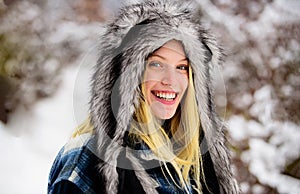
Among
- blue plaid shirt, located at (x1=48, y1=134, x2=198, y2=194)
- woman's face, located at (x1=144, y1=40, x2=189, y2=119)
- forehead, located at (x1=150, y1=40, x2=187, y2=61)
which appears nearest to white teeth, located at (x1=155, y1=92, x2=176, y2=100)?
woman's face, located at (x1=144, y1=40, x2=189, y2=119)

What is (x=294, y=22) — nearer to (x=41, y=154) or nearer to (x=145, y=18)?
(x=145, y=18)

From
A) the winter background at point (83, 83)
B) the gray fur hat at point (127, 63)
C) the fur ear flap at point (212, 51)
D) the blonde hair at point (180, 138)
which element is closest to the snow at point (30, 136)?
the winter background at point (83, 83)

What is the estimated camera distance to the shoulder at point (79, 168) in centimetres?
120

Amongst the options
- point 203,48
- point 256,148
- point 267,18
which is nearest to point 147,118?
point 203,48

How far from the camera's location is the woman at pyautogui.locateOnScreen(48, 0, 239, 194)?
122 centimetres

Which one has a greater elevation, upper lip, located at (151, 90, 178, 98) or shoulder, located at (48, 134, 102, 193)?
upper lip, located at (151, 90, 178, 98)

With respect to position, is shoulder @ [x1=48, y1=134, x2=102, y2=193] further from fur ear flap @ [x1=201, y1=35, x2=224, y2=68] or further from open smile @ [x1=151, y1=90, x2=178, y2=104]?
fur ear flap @ [x1=201, y1=35, x2=224, y2=68]

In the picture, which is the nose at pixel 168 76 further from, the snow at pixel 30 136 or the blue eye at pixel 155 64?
the snow at pixel 30 136

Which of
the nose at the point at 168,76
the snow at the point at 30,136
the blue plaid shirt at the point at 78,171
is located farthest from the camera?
the snow at the point at 30,136

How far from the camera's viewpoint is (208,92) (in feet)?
4.48

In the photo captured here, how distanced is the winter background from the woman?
0.11 metres

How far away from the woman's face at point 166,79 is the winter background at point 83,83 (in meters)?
0.16

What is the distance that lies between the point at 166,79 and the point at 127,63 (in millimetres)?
149

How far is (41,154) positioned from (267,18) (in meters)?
0.91
